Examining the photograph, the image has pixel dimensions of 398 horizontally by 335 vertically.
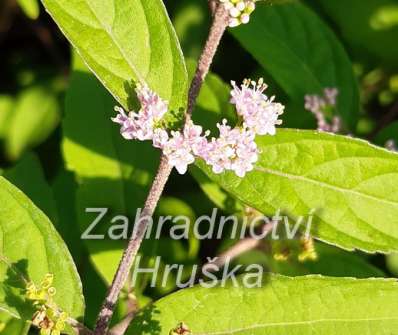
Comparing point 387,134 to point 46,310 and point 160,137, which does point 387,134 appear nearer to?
point 160,137

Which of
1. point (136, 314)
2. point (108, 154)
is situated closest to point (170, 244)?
point (108, 154)

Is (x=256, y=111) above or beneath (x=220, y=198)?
beneath

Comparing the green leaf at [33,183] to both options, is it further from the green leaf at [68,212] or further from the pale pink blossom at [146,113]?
the pale pink blossom at [146,113]

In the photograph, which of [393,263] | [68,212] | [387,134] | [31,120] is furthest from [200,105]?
[31,120]

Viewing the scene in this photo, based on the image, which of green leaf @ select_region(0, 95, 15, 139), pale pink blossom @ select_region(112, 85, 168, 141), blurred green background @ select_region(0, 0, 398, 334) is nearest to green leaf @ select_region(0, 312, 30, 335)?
blurred green background @ select_region(0, 0, 398, 334)

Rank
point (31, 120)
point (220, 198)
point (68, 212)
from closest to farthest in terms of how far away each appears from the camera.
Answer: point (220, 198) < point (68, 212) < point (31, 120)

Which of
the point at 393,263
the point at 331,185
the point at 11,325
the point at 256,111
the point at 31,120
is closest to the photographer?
the point at 256,111
